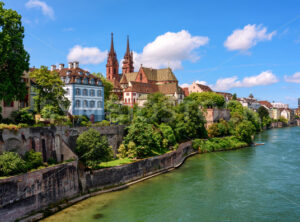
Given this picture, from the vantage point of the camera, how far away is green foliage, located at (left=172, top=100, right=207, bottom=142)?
55.6m

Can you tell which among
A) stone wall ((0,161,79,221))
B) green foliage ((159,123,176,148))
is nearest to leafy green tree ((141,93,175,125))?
green foliage ((159,123,176,148))

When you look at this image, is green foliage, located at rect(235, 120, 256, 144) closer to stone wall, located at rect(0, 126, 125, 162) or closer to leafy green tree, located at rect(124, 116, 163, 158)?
leafy green tree, located at rect(124, 116, 163, 158)

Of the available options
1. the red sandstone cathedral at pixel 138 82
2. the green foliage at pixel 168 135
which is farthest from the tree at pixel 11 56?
the red sandstone cathedral at pixel 138 82

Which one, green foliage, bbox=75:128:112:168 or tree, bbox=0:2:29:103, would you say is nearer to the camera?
tree, bbox=0:2:29:103

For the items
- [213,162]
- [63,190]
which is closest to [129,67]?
[213,162]

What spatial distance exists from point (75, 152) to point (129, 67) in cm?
9814

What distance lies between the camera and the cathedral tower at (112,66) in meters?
122

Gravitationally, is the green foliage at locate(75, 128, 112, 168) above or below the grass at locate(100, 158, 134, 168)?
above

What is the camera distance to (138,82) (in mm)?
91562

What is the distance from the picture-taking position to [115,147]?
40.9 metres

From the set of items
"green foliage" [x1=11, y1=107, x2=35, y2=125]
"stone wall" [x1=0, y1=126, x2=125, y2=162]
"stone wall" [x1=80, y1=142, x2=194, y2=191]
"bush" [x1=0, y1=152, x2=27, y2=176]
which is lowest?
"stone wall" [x1=80, y1=142, x2=194, y2=191]

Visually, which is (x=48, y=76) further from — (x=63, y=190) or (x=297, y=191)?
(x=297, y=191)

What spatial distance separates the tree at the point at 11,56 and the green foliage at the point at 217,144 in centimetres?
3872

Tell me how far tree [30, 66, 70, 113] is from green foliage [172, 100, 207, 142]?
83.5ft
